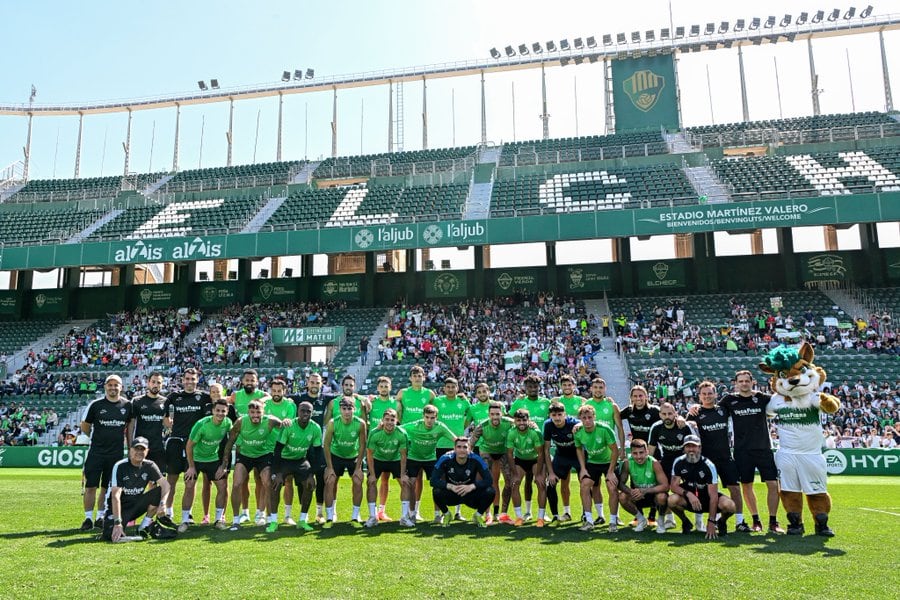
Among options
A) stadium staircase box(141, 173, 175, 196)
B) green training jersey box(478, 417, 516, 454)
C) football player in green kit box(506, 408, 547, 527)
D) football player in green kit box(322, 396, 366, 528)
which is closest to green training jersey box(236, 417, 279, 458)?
football player in green kit box(322, 396, 366, 528)

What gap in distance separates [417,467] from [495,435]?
1.24 metres

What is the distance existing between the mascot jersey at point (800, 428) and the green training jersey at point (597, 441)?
2.15 meters

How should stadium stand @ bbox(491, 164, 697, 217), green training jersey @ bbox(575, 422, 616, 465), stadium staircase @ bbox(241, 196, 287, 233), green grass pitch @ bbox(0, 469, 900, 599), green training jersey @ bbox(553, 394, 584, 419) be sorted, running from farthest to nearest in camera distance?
stadium staircase @ bbox(241, 196, 287, 233) → stadium stand @ bbox(491, 164, 697, 217) → green training jersey @ bbox(553, 394, 584, 419) → green training jersey @ bbox(575, 422, 616, 465) → green grass pitch @ bbox(0, 469, 900, 599)

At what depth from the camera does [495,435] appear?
9.94 meters

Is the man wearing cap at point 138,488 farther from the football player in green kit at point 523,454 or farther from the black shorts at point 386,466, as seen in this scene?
the football player in green kit at point 523,454

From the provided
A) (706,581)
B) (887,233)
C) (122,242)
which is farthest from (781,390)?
(122,242)

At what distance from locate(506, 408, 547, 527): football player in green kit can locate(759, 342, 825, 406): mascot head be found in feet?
10.6

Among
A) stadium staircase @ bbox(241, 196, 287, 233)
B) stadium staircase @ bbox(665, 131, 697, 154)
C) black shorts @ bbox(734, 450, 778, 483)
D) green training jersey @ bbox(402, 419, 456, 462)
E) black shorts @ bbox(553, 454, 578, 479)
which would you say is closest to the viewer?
black shorts @ bbox(734, 450, 778, 483)

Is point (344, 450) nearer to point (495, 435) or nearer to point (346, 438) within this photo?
point (346, 438)

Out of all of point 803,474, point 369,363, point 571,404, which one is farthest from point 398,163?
point 803,474

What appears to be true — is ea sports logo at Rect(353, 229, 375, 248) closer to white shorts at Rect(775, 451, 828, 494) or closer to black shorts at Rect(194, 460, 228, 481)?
black shorts at Rect(194, 460, 228, 481)

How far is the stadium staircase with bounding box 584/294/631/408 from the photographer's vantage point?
23000 millimetres

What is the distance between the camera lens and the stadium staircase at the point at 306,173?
129ft

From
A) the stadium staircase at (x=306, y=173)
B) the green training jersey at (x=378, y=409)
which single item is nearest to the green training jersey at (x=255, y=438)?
the green training jersey at (x=378, y=409)
